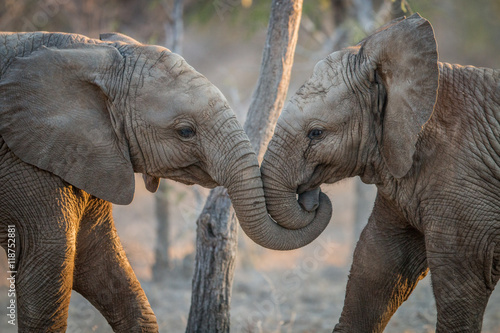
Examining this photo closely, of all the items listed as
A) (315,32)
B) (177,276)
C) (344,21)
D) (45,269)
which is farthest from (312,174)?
(315,32)

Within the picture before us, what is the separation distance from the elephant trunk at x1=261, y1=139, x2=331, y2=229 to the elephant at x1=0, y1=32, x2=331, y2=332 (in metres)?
0.08

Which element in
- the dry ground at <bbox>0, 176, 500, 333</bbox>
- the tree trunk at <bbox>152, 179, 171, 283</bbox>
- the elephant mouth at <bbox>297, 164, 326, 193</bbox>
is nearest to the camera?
the elephant mouth at <bbox>297, 164, 326, 193</bbox>

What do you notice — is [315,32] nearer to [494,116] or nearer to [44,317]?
[494,116]

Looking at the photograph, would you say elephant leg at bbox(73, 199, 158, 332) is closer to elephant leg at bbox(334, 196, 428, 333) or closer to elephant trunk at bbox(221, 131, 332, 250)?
elephant trunk at bbox(221, 131, 332, 250)

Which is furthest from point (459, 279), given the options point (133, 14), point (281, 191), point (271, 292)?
point (133, 14)

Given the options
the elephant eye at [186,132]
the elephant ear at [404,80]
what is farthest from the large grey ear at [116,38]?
the elephant ear at [404,80]

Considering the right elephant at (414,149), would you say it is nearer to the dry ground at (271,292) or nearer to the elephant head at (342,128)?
the elephant head at (342,128)

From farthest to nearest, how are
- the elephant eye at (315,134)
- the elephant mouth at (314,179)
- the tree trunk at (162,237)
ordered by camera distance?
the tree trunk at (162,237) → the elephant mouth at (314,179) → the elephant eye at (315,134)

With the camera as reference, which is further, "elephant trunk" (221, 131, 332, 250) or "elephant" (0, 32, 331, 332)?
"elephant trunk" (221, 131, 332, 250)

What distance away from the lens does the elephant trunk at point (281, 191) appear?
444 centimetres

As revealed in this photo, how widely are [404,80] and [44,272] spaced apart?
268 cm

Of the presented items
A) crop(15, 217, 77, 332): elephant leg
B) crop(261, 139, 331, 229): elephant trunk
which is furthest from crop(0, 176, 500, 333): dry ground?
crop(15, 217, 77, 332): elephant leg

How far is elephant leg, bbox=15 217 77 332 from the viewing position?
4.13 meters

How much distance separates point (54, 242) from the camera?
13.5ft
